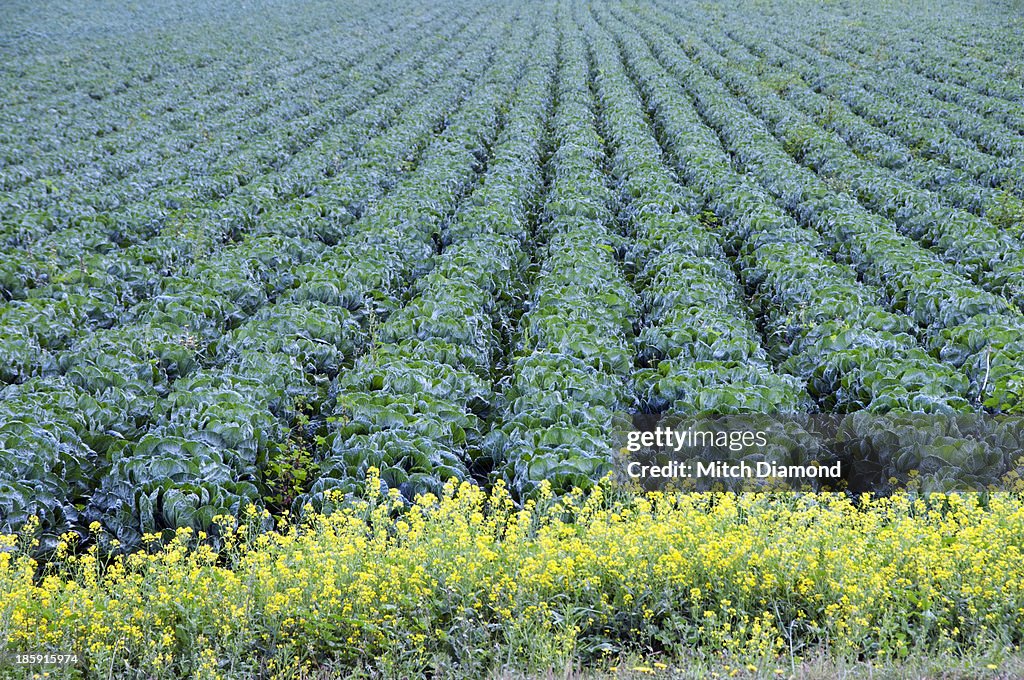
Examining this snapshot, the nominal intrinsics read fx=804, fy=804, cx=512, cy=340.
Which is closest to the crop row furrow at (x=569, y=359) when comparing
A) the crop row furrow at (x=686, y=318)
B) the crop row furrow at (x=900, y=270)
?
the crop row furrow at (x=686, y=318)

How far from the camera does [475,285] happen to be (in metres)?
10.5

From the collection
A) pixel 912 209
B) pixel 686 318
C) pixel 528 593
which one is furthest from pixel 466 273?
pixel 912 209

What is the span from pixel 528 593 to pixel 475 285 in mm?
5959

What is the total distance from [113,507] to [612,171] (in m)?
13.5

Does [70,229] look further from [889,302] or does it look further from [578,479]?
[889,302]

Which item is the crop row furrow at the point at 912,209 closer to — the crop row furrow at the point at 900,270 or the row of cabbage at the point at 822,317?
the crop row furrow at the point at 900,270

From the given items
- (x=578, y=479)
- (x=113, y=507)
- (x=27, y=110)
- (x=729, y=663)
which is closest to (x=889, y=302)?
(x=578, y=479)

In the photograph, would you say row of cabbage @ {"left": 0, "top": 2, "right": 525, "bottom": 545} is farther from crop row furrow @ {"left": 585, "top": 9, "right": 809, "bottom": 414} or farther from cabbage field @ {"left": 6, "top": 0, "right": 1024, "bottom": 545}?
crop row furrow @ {"left": 585, "top": 9, "right": 809, "bottom": 414}

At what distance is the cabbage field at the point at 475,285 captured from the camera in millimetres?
6645

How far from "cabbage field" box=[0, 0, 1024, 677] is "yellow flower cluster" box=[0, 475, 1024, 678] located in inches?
9.2

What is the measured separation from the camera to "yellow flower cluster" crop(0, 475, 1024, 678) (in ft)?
15.2

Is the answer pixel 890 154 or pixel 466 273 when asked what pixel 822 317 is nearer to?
pixel 466 273

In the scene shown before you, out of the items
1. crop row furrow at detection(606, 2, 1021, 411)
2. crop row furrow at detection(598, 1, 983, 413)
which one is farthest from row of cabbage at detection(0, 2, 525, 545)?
crop row furrow at detection(606, 2, 1021, 411)

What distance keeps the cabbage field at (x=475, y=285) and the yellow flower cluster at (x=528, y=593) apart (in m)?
0.23
